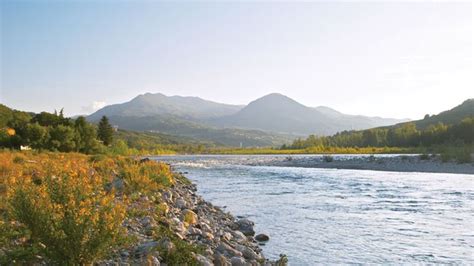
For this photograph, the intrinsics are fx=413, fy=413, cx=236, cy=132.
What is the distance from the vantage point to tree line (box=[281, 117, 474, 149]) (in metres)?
82.2

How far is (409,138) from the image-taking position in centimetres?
10731

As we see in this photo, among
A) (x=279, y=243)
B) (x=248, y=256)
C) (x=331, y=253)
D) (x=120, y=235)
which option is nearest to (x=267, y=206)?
(x=279, y=243)

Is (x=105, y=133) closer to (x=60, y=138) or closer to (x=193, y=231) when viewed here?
(x=60, y=138)

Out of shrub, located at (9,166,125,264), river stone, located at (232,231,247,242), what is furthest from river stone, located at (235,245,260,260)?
shrub, located at (9,166,125,264)

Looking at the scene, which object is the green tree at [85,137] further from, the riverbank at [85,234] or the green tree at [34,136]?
the riverbank at [85,234]

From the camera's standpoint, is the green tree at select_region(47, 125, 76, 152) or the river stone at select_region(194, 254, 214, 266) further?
the green tree at select_region(47, 125, 76, 152)

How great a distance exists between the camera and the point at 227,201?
72.3 feet

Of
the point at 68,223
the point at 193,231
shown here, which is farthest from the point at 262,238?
the point at 68,223

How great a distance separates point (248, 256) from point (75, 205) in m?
4.55

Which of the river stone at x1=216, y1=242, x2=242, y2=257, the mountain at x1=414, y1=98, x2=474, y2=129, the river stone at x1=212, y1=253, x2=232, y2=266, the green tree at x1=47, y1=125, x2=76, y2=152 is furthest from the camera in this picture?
the mountain at x1=414, y1=98, x2=474, y2=129

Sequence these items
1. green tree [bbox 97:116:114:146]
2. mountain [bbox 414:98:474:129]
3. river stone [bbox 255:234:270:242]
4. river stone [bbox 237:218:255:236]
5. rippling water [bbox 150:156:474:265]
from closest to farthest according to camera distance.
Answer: rippling water [bbox 150:156:474:265] → river stone [bbox 255:234:270:242] → river stone [bbox 237:218:255:236] → green tree [bbox 97:116:114:146] → mountain [bbox 414:98:474:129]

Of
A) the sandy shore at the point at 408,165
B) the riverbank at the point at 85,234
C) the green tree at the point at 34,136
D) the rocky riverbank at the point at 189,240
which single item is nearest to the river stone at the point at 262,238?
the rocky riverbank at the point at 189,240

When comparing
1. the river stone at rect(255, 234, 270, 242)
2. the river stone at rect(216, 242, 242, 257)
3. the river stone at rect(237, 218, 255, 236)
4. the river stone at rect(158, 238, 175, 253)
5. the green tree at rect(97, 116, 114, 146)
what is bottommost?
the river stone at rect(255, 234, 270, 242)

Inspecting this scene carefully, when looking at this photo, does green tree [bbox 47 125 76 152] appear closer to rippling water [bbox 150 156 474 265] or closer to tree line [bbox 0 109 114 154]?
tree line [bbox 0 109 114 154]
